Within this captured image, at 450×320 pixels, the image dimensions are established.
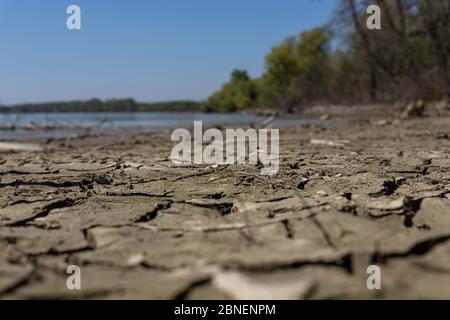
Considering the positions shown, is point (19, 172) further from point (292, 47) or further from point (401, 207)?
point (292, 47)

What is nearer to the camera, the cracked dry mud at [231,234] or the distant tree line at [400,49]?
the cracked dry mud at [231,234]

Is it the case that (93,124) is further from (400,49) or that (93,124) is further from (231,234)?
(231,234)

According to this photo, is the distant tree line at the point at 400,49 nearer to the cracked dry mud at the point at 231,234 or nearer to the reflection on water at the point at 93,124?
the reflection on water at the point at 93,124

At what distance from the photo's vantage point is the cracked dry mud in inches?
59.5

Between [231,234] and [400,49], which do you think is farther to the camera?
[400,49]

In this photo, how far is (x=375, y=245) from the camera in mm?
1776

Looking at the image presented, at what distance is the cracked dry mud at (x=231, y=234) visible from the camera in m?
1.51

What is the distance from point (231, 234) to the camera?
2070 mm

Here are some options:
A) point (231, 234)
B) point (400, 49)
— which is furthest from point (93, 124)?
point (231, 234)

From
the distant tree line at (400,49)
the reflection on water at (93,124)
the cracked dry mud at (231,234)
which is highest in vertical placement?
the distant tree line at (400,49)

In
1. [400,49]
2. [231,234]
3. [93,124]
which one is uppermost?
[400,49]

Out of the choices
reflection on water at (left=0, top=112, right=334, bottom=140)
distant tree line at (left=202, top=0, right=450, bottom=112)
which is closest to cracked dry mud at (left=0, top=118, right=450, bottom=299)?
reflection on water at (left=0, top=112, right=334, bottom=140)

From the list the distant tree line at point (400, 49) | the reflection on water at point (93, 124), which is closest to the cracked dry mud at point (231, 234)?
the reflection on water at point (93, 124)

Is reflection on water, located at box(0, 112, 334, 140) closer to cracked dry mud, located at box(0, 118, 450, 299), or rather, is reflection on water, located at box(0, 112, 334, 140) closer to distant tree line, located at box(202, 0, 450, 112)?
distant tree line, located at box(202, 0, 450, 112)
